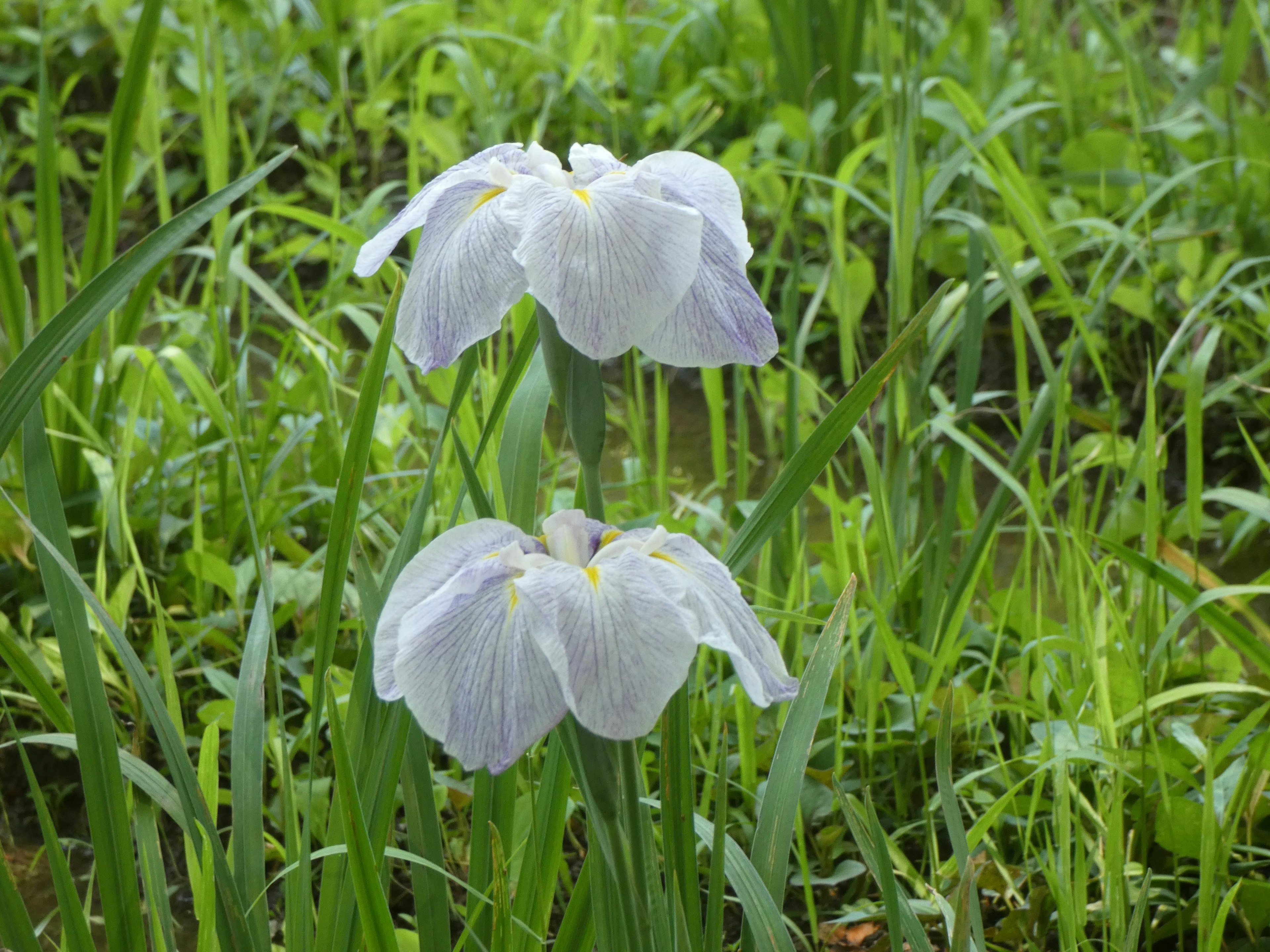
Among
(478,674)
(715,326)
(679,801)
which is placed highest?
(715,326)

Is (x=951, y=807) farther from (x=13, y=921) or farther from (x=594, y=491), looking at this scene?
(x=13, y=921)

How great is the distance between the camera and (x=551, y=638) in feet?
1.31

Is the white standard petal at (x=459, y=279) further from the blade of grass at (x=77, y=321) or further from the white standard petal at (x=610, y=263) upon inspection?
the blade of grass at (x=77, y=321)

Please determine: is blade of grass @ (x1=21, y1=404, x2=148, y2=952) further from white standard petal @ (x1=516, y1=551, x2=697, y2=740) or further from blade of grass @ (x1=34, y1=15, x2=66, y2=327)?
blade of grass @ (x1=34, y1=15, x2=66, y2=327)

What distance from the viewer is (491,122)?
1410 mm

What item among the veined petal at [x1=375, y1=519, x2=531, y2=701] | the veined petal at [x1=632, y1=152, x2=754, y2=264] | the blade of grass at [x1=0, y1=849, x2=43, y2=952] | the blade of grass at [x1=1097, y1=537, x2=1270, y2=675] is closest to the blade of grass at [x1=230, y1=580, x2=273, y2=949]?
the blade of grass at [x1=0, y1=849, x2=43, y2=952]

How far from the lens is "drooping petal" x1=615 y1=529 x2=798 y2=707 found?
43cm

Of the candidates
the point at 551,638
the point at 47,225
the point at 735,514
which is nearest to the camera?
the point at 551,638

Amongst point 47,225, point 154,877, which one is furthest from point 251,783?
point 47,225

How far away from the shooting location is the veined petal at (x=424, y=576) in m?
0.44

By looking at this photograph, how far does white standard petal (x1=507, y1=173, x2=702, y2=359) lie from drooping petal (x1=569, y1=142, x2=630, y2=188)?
0.11 feet

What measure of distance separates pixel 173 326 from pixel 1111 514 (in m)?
1.35

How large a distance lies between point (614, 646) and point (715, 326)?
149 millimetres

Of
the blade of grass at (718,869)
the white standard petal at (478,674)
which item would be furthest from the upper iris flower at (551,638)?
the blade of grass at (718,869)
